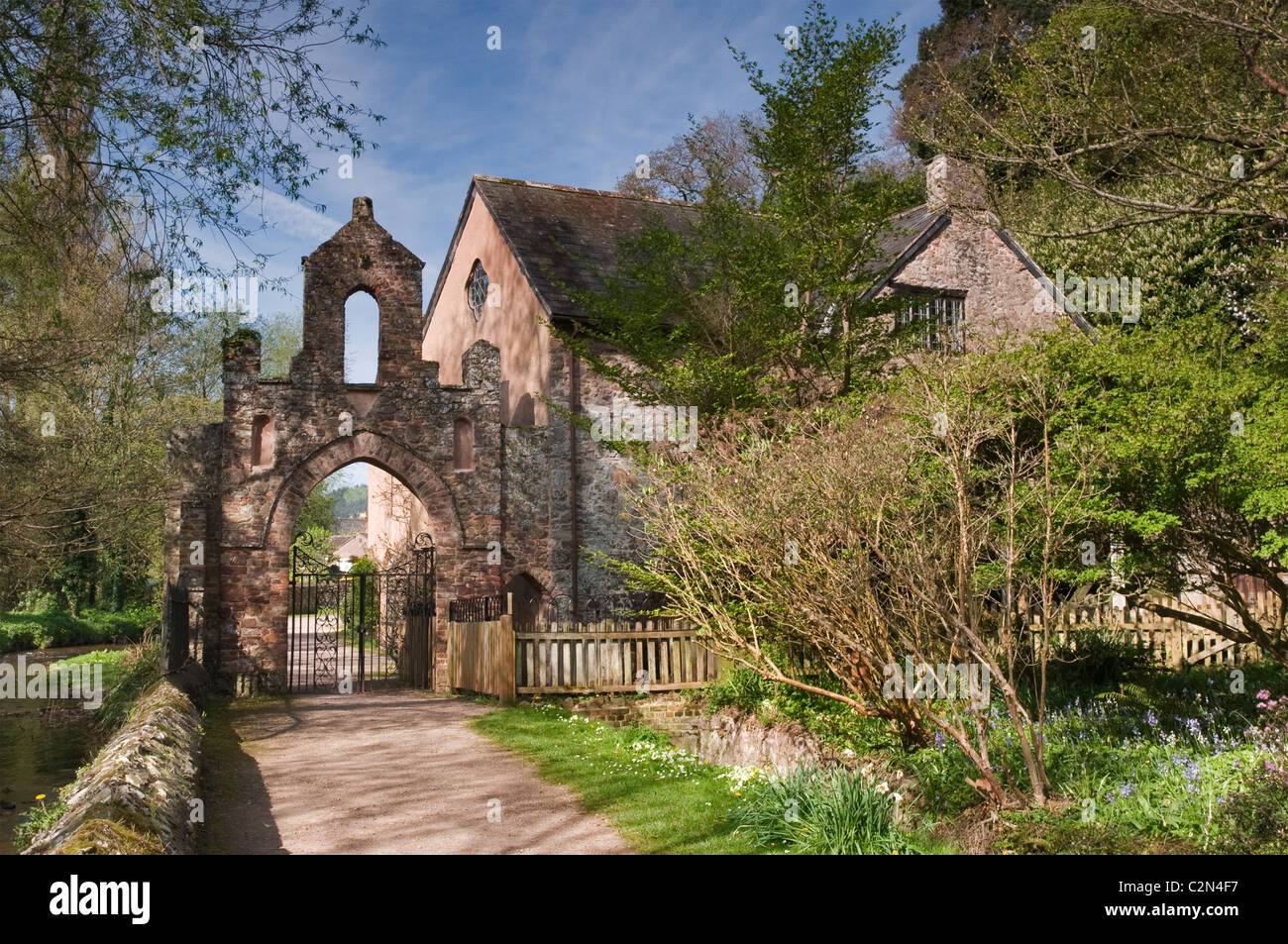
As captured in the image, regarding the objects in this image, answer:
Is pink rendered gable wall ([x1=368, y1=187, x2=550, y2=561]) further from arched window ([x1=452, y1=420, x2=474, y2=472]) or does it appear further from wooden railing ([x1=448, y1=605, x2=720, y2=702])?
wooden railing ([x1=448, y1=605, x2=720, y2=702])

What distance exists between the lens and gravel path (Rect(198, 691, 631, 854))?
7746mm

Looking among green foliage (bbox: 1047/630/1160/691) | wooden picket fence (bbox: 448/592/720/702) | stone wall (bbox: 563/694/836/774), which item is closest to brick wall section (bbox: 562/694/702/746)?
stone wall (bbox: 563/694/836/774)

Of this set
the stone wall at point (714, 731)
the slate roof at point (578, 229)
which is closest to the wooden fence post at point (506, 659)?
the stone wall at point (714, 731)

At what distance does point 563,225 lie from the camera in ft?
78.2

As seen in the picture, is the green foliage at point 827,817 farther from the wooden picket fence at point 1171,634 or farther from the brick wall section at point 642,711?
the wooden picket fence at point 1171,634

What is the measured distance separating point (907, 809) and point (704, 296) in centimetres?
1160

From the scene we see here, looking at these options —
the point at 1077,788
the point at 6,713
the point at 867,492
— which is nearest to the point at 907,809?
the point at 1077,788

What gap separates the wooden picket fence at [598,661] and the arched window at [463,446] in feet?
13.6

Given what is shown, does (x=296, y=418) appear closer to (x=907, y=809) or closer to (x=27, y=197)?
(x=27, y=197)

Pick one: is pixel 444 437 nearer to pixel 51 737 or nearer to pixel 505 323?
pixel 505 323

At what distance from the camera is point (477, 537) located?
729 inches

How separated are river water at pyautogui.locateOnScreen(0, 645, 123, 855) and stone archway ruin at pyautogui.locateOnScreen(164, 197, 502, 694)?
8.35 feet

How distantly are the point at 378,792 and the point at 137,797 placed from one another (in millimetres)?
3183

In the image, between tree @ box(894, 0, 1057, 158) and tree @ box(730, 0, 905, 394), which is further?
tree @ box(894, 0, 1057, 158)
